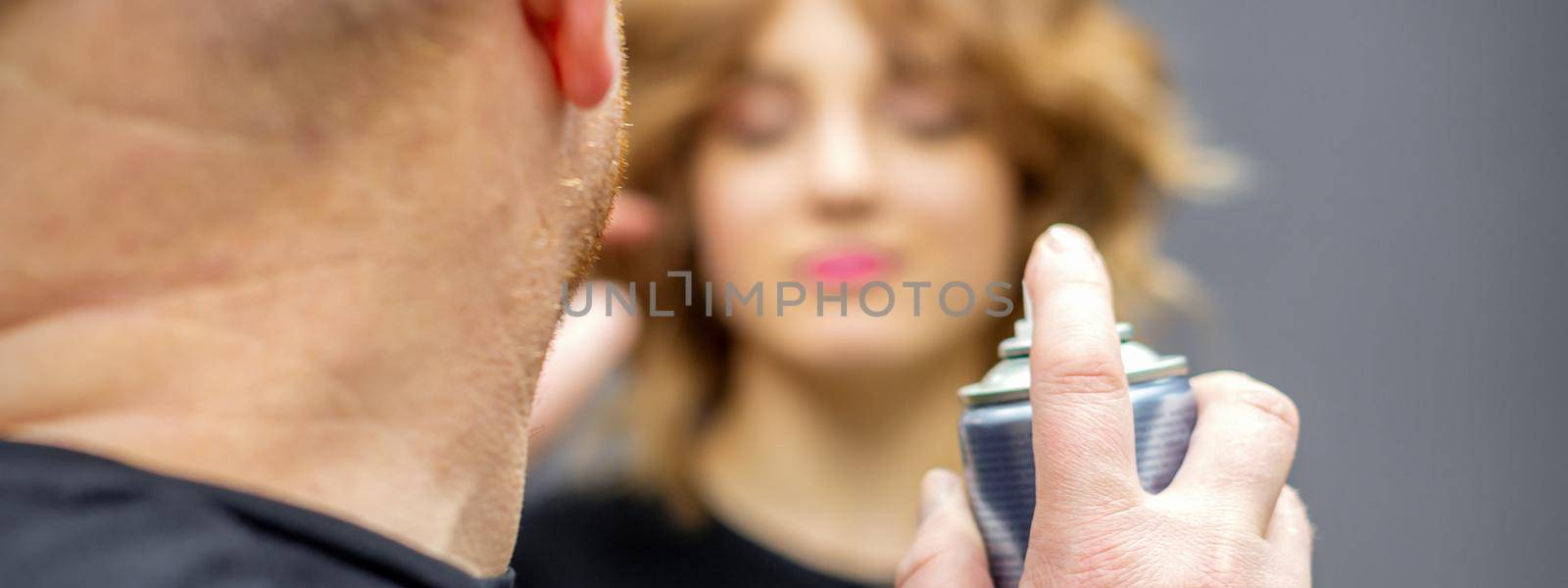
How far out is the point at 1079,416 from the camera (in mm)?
421

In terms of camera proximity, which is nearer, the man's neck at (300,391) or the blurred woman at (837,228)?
the man's neck at (300,391)

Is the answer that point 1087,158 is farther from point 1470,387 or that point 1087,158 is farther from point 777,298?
point 1470,387

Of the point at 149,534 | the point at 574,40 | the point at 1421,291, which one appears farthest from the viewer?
the point at 1421,291

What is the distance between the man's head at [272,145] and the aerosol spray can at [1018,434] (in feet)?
0.55

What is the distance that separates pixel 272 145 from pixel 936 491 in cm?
29

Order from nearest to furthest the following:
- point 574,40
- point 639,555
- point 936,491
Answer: point 574,40 < point 936,491 < point 639,555

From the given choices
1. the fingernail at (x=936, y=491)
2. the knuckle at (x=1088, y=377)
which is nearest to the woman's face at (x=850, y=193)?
the fingernail at (x=936, y=491)

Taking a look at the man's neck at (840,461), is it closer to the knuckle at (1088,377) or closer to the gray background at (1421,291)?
the gray background at (1421,291)

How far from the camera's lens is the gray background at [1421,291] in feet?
4.50

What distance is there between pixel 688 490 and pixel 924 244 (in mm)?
297

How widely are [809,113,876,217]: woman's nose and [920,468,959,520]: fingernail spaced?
43cm

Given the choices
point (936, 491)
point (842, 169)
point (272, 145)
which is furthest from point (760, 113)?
point (272, 145)

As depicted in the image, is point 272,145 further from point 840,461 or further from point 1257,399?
point 840,461

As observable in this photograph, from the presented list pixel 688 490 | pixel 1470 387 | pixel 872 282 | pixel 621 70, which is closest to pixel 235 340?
pixel 621 70
